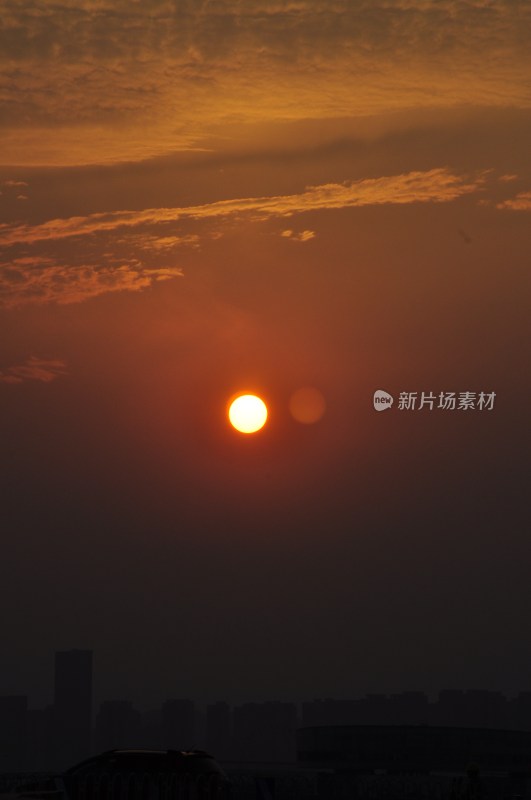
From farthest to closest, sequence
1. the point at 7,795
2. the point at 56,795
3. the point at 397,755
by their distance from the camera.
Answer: the point at 397,755 < the point at 56,795 < the point at 7,795

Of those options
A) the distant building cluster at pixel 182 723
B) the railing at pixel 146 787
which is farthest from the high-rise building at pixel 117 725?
the railing at pixel 146 787

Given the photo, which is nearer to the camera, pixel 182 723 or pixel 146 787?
pixel 146 787

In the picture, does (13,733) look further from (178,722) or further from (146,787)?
(146,787)

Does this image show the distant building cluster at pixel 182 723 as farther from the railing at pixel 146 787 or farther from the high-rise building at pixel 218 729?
the railing at pixel 146 787

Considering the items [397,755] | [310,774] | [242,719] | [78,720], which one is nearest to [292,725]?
[242,719]

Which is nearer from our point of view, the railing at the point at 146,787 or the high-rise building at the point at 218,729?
the railing at the point at 146,787

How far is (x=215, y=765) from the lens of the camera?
3341cm

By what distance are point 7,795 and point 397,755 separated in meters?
79.1

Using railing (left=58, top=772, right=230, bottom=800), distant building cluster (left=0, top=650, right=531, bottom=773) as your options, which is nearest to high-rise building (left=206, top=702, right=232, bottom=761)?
distant building cluster (left=0, top=650, right=531, bottom=773)

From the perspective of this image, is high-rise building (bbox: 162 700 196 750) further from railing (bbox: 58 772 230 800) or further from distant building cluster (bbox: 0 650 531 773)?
railing (bbox: 58 772 230 800)

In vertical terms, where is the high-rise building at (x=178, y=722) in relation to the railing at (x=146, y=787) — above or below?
above

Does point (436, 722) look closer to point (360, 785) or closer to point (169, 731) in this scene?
point (169, 731)

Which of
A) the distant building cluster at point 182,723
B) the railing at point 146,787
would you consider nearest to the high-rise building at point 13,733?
the distant building cluster at point 182,723

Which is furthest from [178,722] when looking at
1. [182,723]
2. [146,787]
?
[146,787]
